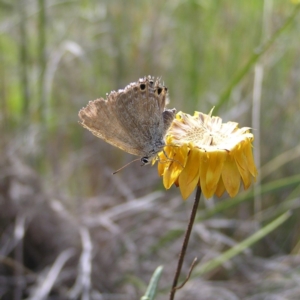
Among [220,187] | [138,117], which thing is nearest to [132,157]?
[138,117]

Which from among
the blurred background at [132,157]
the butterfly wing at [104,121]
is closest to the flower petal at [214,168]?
the butterfly wing at [104,121]

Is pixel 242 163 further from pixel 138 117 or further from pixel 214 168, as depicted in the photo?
pixel 138 117

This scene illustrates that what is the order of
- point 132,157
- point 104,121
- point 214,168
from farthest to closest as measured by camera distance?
point 132,157 → point 104,121 → point 214,168

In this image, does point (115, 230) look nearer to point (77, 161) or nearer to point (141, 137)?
point (77, 161)

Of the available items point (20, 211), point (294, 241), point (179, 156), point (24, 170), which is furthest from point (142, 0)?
point (179, 156)

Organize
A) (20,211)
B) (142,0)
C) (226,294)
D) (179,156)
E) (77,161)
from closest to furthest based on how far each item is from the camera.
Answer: (179,156) < (226,294) < (20,211) < (77,161) < (142,0)

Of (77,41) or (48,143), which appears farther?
(77,41)

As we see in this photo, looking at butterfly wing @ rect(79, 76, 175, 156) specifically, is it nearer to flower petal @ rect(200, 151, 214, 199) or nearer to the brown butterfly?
the brown butterfly

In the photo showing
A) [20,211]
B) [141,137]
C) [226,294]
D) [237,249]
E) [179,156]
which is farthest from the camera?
[20,211]
